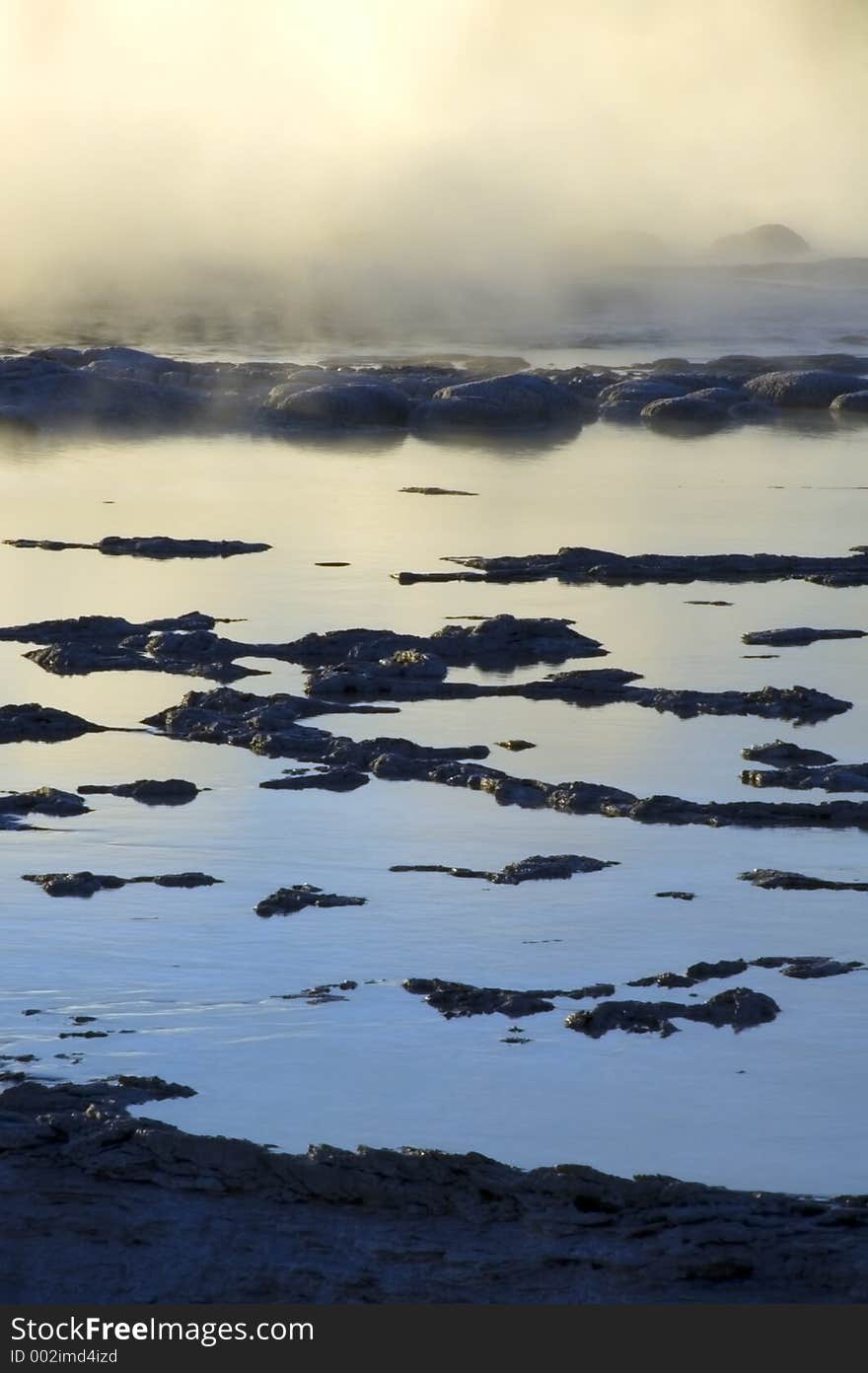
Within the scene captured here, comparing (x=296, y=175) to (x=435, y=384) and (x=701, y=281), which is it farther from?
(x=435, y=384)

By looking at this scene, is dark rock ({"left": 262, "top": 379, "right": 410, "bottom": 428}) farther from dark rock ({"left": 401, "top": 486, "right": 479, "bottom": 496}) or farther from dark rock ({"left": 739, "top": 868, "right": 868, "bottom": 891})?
dark rock ({"left": 739, "top": 868, "right": 868, "bottom": 891})

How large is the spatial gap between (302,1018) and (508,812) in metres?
1.73

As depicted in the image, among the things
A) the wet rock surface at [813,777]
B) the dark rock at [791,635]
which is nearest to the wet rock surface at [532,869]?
the wet rock surface at [813,777]

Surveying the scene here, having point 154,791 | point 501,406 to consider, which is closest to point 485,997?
point 154,791

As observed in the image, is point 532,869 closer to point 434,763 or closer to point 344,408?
point 434,763

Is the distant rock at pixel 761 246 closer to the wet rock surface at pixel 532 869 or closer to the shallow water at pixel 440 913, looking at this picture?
the shallow water at pixel 440 913

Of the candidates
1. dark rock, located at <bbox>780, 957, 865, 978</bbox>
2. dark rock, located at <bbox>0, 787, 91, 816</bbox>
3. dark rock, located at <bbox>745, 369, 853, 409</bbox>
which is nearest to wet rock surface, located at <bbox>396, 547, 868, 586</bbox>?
dark rock, located at <bbox>0, 787, 91, 816</bbox>

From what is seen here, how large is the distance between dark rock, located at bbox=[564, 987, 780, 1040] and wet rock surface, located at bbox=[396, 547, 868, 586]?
5305 millimetres

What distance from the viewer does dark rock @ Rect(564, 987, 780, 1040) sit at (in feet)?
15.9

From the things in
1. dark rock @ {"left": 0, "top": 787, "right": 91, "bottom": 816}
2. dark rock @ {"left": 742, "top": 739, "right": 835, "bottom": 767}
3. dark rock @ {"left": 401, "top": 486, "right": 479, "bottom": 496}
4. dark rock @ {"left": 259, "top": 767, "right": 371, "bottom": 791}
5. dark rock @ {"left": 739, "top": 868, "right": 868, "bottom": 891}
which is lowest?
dark rock @ {"left": 739, "top": 868, "right": 868, "bottom": 891}

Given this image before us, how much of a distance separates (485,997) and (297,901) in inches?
30.4

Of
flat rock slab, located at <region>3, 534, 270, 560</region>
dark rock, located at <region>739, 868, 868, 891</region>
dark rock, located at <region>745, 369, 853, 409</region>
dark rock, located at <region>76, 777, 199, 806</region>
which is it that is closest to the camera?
dark rock, located at <region>739, 868, 868, 891</region>

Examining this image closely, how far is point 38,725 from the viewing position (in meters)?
7.34

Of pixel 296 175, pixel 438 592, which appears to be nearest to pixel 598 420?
pixel 438 592
